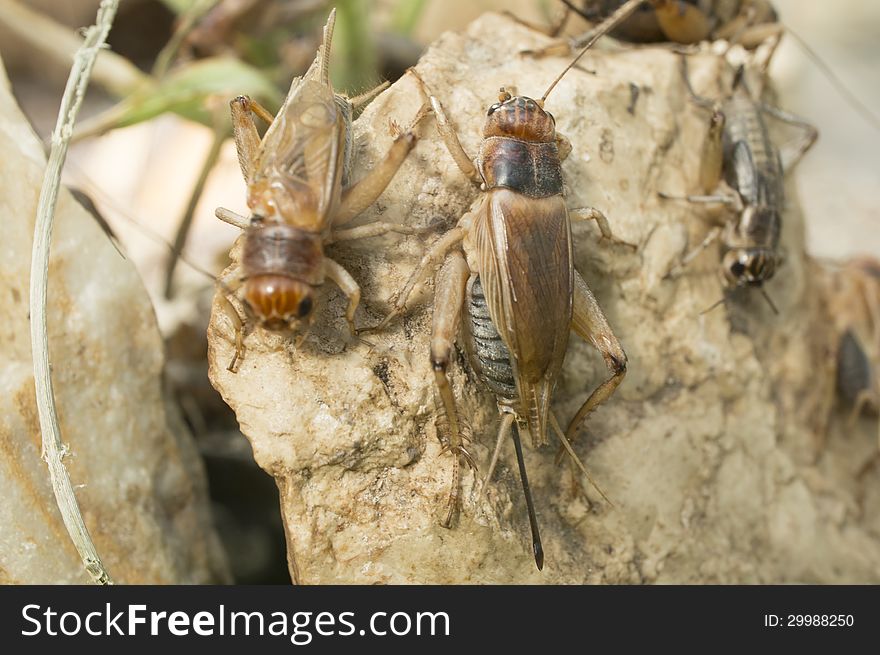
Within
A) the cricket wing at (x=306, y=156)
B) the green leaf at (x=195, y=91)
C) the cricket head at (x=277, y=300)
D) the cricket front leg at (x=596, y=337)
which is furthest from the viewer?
the green leaf at (x=195, y=91)

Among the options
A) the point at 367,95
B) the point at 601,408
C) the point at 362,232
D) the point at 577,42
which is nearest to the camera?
the point at 362,232

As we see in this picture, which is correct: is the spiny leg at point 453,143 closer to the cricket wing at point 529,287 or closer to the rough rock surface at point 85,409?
the cricket wing at point 529,287

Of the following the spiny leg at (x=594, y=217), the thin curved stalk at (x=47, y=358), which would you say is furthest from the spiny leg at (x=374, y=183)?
the thin curved stalk at (x=47, y=358)

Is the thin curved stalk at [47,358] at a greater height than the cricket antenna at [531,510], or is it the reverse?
the thin curved stalk at [47,358]

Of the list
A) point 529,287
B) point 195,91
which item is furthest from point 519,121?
point 195,91

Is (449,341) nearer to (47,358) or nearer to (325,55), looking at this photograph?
(325,55)

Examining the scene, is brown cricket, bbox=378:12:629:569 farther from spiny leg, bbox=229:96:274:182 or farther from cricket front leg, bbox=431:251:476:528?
spiny leg, bbox=229:96:274:182

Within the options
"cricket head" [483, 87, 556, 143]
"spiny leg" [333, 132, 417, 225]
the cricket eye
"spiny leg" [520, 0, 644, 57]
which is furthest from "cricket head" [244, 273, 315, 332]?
"spiny leg" [520, 0, 644, 57]
